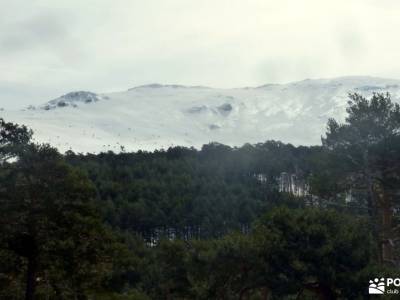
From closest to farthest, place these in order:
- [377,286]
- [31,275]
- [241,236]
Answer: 1. [31,275]
2. [377,286]
3. [241,236]

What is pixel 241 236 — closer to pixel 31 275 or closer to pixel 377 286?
pixel 377 286

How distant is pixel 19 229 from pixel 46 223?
1208 mm

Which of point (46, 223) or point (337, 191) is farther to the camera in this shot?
point (337, 191)

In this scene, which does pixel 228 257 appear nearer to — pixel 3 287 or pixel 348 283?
pixel 348 283

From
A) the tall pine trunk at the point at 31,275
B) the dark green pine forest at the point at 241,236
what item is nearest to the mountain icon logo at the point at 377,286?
the dark green pine forest at the point at 241,236

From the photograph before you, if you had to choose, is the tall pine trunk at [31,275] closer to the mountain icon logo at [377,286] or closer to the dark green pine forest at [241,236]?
the dark green pine forest at [241,236]

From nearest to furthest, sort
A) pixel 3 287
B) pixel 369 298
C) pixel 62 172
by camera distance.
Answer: pixel 62 172
pixel 3 287
pixel 369 298

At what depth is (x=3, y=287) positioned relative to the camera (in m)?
31.4

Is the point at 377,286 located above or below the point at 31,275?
below

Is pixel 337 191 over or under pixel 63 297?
over

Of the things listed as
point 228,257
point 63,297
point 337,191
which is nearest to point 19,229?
point 63,297

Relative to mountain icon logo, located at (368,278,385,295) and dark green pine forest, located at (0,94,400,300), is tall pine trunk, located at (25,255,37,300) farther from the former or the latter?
mountain icon logo, located at (368,278,385,295)

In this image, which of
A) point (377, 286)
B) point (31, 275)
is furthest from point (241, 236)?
point (31, 275)

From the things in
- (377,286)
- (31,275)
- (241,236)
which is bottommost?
(377,286)
